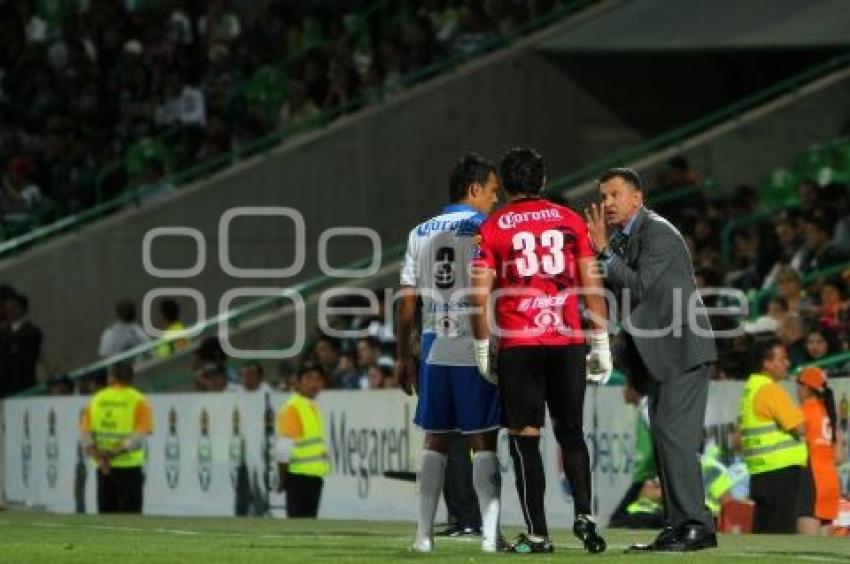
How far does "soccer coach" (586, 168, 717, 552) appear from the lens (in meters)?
14.0

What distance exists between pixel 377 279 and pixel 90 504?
4944mm

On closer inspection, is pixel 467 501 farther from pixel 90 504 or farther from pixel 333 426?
pixel 90 504

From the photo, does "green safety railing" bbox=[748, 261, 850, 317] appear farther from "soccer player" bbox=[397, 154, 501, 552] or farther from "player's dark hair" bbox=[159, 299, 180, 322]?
"soccer player" bbox=[397, 154, 501, 552]

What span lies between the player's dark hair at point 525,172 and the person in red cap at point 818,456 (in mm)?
5512

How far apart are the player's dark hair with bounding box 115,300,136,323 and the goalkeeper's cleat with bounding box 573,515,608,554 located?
16.1 m

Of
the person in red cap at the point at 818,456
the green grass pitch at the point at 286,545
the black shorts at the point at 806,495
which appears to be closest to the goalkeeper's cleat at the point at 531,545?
the green grass pitch at the point at 286,545

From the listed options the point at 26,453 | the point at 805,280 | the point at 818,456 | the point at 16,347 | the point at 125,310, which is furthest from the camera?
the point at 125,310

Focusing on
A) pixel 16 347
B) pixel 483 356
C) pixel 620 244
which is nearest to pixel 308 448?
pixel 16 347

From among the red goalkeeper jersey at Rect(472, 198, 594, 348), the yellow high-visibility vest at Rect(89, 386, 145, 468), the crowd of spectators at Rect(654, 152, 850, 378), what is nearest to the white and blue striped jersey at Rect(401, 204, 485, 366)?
the red goalkeeper jersey at Rect(472, 198, 594, 348)

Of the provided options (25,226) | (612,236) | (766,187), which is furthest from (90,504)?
(612,236)

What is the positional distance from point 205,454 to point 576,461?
1260cm

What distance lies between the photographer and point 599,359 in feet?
45.4

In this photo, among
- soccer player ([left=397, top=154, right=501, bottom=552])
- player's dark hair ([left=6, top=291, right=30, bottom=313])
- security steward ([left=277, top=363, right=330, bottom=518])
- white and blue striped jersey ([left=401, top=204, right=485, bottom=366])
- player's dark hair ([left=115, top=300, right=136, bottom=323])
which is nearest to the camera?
soccer player ([left=397, top=154, right=501, bottom=552])

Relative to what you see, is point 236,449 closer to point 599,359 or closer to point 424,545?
point 424,545
